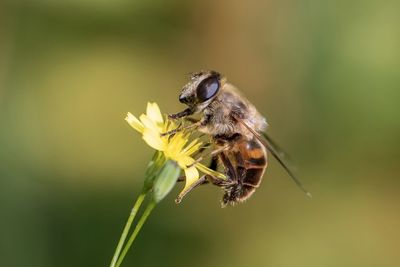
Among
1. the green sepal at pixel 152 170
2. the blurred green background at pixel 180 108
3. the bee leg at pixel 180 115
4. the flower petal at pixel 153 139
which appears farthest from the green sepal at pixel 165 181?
the blurred green background at pixel 180 108

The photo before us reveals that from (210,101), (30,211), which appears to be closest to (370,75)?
(30,211)

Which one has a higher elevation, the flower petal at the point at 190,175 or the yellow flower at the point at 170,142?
the yellow flower at the point at 170,142

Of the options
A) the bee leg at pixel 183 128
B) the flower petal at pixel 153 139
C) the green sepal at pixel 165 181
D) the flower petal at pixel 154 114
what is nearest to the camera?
the green sepal at pixel 165 181

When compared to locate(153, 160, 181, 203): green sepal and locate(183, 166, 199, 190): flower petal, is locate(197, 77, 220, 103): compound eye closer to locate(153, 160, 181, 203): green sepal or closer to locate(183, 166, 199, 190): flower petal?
locate(183, 166, 199, 190): flower petal

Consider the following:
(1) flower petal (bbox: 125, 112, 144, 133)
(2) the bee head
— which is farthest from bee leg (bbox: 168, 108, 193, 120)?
(1) flower petal (bbox: 125, 112, 144, 133)

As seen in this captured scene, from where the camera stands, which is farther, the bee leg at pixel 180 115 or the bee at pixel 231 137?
the bee at pixel 231 137

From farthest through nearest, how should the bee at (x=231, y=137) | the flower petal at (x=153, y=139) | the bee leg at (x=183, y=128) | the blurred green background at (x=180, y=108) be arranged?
the blurred green background at (x=180, y=108) < the bee at (x=231, y=137) < the bee leg at (x=183, y=128) < the flower petal at (x=153, y=139)

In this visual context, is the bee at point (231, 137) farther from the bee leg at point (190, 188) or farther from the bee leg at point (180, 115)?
the bee leg at point (190, 188)

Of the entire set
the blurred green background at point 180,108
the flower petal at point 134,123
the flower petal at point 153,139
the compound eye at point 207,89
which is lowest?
the blurred green background at point 180,108
